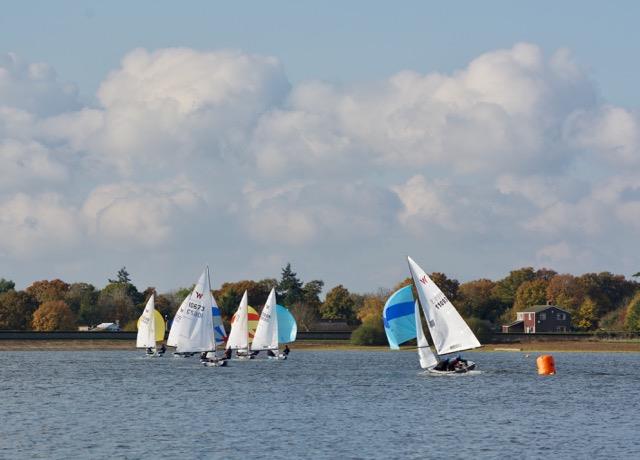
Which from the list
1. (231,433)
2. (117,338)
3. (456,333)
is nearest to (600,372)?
(456,333)

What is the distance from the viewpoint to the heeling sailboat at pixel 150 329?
142m

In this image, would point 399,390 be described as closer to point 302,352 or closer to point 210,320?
point 210,320

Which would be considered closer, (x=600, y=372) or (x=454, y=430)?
(x=454, y=430)

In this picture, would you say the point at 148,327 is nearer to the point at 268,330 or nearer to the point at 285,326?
the point at 285,326

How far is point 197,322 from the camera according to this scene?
112812mm

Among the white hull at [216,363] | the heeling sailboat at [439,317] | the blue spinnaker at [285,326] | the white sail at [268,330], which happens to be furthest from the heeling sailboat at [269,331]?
the heeling sailboat at [439,317]

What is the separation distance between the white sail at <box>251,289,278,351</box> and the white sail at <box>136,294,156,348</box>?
19.3m

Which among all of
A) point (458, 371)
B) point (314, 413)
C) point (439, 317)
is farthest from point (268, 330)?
point (314, 413)

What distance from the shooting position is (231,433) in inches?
2240

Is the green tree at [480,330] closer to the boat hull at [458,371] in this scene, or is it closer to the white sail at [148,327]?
the white sail at [148,327]

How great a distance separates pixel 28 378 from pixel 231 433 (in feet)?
151

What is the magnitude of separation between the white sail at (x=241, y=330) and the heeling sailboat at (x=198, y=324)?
1047cm

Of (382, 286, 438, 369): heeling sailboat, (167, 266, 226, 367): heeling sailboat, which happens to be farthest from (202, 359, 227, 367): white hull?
(382, 286, 438, 369): heeling sailboat

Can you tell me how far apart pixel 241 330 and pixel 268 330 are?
306 centimetres
